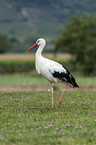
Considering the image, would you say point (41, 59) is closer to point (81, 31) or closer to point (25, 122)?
point (25, 122)

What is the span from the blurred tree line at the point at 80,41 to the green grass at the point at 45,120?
3600 cm

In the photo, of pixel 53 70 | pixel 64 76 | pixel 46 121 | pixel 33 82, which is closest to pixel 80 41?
pixel 33 82

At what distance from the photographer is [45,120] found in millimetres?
9805

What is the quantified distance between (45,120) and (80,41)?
1683 inches

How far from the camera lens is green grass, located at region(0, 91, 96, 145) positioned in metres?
7.71

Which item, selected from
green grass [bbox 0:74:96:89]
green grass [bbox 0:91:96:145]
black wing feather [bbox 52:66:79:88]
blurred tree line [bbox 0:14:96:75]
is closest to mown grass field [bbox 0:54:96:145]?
green grass [bbox 0:91:96:145]

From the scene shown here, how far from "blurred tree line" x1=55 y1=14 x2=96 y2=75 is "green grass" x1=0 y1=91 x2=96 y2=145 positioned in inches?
1417

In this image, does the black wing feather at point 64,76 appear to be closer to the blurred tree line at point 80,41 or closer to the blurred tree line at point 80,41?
the blurred tree line at point 80,41

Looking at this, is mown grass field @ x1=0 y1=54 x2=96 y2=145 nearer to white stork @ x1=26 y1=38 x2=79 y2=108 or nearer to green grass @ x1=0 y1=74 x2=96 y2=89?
white stork @ x1=26 y1=38 x2=79 y2=108

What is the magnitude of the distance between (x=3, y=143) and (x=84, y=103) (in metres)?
6.01

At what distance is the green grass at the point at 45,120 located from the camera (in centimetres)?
771

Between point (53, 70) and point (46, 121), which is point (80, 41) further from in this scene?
point (46, 121)

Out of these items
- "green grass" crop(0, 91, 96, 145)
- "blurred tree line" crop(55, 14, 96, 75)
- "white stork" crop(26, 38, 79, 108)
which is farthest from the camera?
"blurred tree line" crop(55, 14, 96, 75)

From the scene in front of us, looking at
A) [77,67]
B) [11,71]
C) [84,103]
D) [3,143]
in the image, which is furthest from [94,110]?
[11,71]
